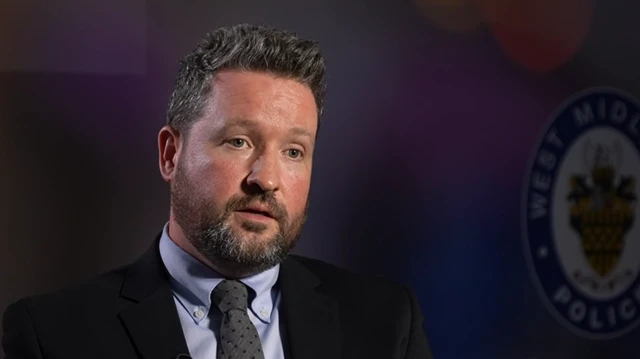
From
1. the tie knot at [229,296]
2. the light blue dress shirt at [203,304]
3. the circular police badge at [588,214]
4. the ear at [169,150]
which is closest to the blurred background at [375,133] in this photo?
the circular police badge at [588,214]

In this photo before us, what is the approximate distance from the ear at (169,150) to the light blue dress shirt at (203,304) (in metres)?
0.16

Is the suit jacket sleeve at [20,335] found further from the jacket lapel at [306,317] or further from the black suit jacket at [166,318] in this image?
the jacket lapel at [306,317]

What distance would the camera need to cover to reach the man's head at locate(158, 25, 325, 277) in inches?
75.8

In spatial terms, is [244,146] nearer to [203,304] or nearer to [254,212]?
[254,212]

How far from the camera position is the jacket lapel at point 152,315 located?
1.91 metres

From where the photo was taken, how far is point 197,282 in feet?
6.57

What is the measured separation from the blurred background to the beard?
0.38m

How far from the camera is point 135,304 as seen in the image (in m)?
1.97

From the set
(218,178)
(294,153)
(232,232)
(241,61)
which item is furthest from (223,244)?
(241,61)

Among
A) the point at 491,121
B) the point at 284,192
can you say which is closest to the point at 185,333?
the point at 284,192

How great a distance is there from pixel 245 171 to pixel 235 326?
34 cm

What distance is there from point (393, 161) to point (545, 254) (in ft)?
2.60

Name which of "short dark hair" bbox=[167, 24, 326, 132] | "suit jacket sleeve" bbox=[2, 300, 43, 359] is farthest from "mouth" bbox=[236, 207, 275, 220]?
"suit jacket sleeve" bbox=[2, 300, 43, 359]

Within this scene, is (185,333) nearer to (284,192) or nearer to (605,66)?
(284,192)
